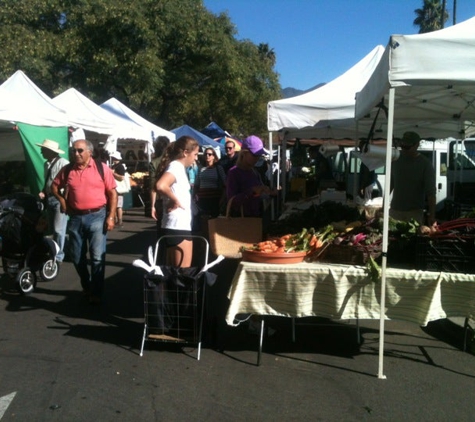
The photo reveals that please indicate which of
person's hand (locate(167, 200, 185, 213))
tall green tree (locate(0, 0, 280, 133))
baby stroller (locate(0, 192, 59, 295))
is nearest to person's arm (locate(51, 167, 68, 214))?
baby stroller (locate(0, 192, 59, 295))

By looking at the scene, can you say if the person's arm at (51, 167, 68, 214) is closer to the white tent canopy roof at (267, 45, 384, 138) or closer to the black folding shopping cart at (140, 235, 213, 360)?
the black folding shopping cart at (140, 235, 213, 360)

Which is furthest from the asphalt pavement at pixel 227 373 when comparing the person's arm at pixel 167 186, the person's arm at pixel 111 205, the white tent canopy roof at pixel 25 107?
the white tent canopy roof at pixel 25 107

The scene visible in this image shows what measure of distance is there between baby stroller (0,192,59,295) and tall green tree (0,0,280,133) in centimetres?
1852

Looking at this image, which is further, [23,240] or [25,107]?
[25,107]

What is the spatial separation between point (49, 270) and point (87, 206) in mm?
2009

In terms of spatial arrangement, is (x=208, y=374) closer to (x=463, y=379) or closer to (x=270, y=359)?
(x=270, y=359)

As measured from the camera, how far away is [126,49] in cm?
2672

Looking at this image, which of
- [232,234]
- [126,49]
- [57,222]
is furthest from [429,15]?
[232,234]

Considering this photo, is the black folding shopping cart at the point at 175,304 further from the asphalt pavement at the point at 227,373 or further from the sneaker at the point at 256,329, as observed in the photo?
the sneaker at the point at 256,329

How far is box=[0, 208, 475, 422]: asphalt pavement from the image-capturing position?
414 centimetres

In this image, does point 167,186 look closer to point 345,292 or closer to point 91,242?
point 91,242

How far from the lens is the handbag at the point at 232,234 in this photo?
5.58m

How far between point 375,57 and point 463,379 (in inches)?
298

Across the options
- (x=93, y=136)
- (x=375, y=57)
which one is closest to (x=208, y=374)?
(x=375, y=57)
